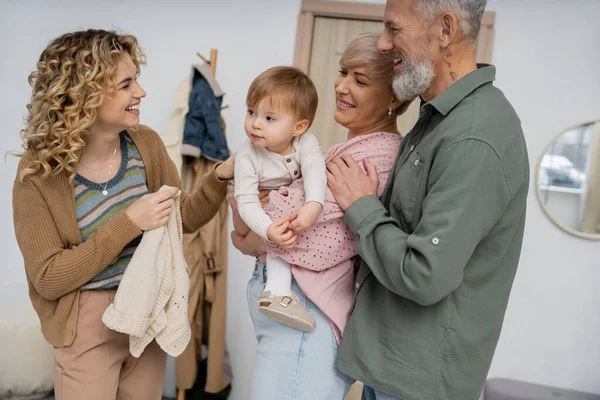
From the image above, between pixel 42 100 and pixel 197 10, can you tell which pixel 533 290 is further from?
pixel 42 100

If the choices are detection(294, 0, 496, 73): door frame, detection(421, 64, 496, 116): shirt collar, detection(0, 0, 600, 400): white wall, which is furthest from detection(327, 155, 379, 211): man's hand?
detection(0, 0, 600, 400): white wall

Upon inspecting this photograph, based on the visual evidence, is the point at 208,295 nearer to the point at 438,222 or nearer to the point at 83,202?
the point at 83,202

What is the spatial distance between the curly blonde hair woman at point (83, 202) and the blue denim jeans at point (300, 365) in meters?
0.52

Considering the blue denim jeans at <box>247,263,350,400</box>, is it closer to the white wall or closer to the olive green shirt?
the olive green shirt

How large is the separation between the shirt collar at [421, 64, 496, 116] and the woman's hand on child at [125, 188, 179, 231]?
84 centimetres

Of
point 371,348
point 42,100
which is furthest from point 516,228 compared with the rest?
point 42,100

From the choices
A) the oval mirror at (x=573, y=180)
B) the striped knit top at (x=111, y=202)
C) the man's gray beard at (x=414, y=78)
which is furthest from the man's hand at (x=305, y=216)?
the oval mirror at (x=573, y=180)

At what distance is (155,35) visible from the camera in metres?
3.61

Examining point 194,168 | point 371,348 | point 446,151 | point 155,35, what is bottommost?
point 371,348

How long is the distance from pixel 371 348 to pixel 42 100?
1.17 m

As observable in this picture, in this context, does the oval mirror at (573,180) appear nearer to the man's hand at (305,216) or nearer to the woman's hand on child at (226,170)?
the woman's hand on child at (226,170)

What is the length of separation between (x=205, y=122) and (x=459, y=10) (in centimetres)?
201

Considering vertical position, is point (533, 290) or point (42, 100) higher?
point (42, 100)

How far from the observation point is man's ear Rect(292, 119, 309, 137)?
1671 millimetres
